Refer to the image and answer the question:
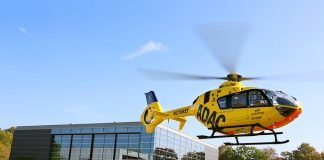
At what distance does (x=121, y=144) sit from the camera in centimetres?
5416

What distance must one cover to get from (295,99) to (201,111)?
A: 15.3ft

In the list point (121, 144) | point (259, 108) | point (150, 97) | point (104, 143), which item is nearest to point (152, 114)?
point (150, 97)

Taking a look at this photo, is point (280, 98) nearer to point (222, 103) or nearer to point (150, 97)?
point (222, 103)

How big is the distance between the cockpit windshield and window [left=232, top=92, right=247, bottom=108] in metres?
1.05

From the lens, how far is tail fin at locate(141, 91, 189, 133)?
21.4 meters

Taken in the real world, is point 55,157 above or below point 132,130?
below

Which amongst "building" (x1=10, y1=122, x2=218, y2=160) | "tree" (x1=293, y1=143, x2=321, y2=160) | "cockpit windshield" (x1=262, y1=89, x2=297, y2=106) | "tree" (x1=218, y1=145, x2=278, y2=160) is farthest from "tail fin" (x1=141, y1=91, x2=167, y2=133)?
"tree" (x1=293, y1=143, x2=321, y2=160)

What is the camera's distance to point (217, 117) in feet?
56.7

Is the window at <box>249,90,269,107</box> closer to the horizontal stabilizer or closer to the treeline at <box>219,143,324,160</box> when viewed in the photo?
the horizontal stabilizer

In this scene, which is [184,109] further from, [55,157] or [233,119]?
[55,157]

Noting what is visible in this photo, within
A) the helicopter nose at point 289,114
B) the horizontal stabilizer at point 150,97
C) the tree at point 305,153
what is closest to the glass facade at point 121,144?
the horizontal stabilizer at point 150,97

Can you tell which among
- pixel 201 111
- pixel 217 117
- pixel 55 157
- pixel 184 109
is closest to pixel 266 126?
pixel 217 117

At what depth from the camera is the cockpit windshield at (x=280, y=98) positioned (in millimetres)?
15648

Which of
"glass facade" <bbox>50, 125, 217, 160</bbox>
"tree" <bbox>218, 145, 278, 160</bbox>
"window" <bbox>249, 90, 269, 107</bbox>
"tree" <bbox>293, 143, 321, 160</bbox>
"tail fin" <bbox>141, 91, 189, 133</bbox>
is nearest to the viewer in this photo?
"window" <bbox>249, 90, 269, 107</bbox>
